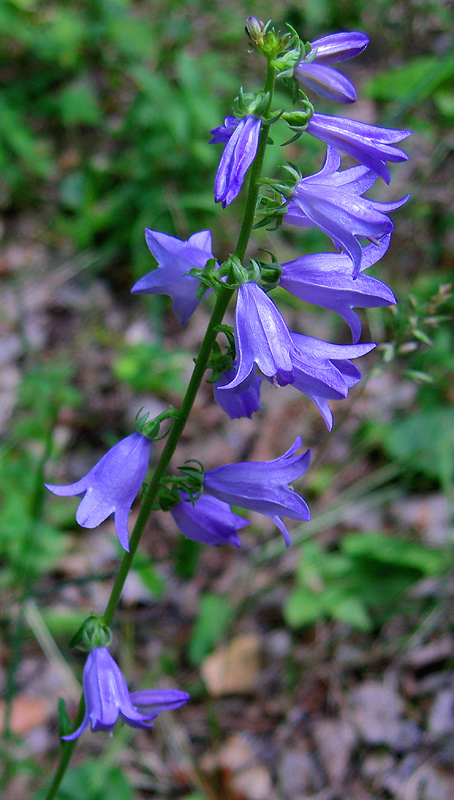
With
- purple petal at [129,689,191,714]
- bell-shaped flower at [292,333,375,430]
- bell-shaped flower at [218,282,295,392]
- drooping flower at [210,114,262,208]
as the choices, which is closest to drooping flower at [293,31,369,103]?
drooping flower at [210,114,262,208]

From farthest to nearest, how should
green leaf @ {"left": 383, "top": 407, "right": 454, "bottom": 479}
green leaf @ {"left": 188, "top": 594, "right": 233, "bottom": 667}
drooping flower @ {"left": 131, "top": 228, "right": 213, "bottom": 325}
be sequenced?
green leaf @ {"left": 383, "top": 407, "right": 454, "bottom": 479}, green leaf @ {"left": 188, "top": 594, "right": 233, "bottom": 667}, drooping flower @ {"left": 131, "top": 228, "right": 213, "bottom": 325}

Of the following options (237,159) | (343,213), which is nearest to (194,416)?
(343,213)

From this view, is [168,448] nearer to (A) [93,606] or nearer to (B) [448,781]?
(B) [448,781]

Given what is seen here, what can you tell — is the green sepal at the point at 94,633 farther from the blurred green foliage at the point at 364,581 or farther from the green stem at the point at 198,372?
the blurred green foliage at the point at 364,581

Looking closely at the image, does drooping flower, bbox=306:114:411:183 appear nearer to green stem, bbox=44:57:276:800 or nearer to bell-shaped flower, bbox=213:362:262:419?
green stem, bbox=44:57:276:800

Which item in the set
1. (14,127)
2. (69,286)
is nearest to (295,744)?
(69,286)

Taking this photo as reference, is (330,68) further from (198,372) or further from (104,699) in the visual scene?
(104,699)

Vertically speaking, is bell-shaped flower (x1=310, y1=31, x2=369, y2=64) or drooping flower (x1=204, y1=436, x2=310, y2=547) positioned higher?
bell-shaped flower (x1=310, y1=31, x2=369, y2=64)
